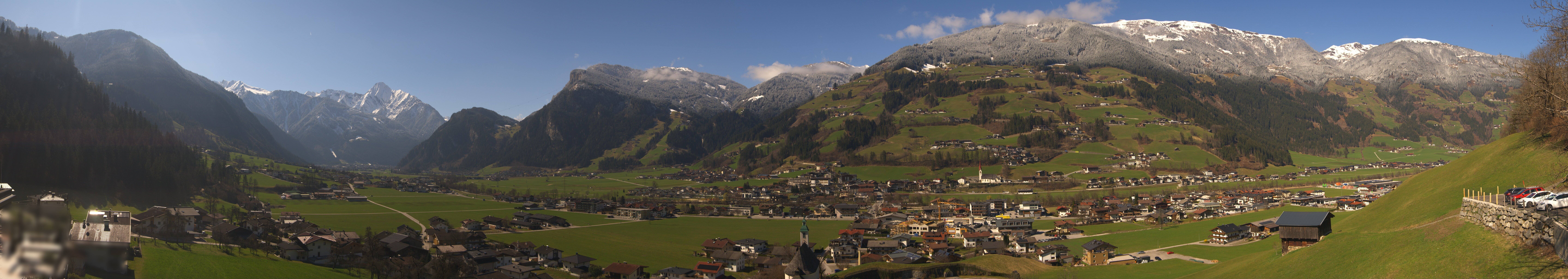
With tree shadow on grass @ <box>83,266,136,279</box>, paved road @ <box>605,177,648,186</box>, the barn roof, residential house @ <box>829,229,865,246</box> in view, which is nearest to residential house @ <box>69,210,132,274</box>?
tree shadow on grass @ <box>83,266,136,279</box>

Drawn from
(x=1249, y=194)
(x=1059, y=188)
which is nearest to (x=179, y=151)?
(x=1059, y=188)

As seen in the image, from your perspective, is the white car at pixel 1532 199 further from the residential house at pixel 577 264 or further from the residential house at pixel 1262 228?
the residential house at pixel 577 264

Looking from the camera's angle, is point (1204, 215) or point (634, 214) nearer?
point (1204, 215)

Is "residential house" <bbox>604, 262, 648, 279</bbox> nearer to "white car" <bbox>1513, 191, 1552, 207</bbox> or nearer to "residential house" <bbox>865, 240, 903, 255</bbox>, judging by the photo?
"residential house" <bbox>865, 240, 903, 255</bbox>

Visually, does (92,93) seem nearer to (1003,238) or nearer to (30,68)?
(30,68)

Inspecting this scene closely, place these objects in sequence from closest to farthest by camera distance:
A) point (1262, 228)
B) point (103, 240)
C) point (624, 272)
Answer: point (103, 240) → point (624, 272) → point (1262, 228)

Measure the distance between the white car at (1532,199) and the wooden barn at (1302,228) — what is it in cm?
1133

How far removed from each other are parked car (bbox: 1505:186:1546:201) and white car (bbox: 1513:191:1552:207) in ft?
0.48

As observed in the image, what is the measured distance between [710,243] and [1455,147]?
19709 cm

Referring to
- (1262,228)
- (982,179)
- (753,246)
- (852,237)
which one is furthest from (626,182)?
(1262,228)

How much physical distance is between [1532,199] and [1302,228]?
1343cm

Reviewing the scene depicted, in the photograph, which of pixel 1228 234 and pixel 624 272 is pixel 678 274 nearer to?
pixel 624 272

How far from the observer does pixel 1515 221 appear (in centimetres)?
1488

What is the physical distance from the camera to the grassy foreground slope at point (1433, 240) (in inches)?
579
